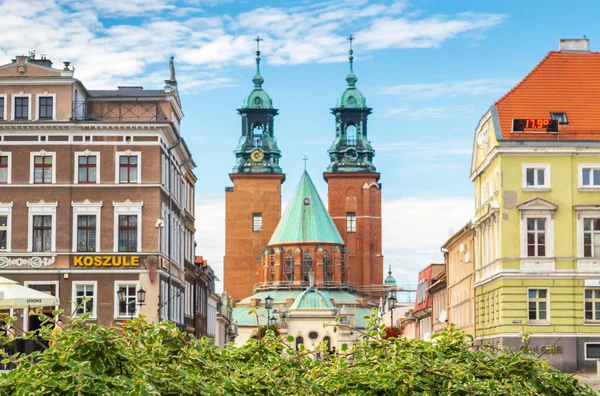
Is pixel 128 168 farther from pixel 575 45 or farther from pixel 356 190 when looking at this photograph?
pixel 356 190

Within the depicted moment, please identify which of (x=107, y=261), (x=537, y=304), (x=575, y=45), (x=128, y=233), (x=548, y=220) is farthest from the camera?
(x=575, y=45)

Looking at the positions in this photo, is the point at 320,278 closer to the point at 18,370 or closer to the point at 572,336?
→ the point at 572,336

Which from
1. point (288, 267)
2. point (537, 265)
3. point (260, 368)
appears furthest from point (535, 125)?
point (288, 267)

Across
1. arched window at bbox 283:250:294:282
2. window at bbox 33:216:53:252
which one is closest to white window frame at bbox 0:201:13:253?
window at bbox 33:216:53:252

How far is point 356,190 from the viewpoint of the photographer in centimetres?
17800

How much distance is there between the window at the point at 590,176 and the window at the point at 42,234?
23.4 m

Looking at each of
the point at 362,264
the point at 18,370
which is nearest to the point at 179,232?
the point at 18,370

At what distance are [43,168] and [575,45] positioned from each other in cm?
2556

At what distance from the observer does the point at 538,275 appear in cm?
5316

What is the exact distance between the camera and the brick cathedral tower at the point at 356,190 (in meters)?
177

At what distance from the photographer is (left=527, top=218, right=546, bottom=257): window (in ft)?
176

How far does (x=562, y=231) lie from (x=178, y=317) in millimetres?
20334

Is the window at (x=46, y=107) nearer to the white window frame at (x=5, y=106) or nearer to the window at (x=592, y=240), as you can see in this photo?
the white window frame at (x=5, y=106)

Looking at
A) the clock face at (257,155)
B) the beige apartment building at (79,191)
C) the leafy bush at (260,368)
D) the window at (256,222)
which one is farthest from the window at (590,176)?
the window at (256,222)
